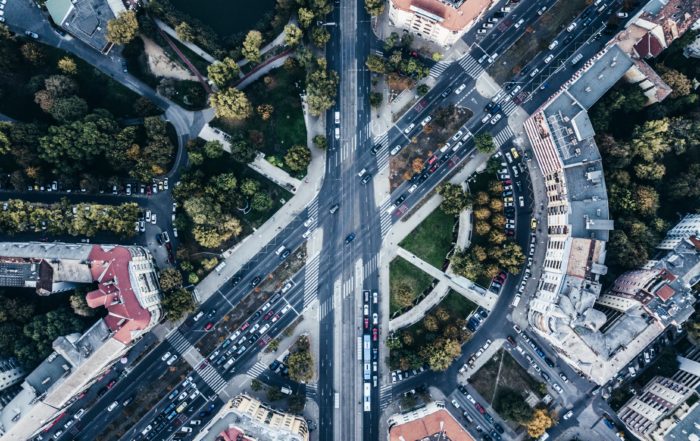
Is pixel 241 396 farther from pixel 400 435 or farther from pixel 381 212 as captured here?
pixel 381 212

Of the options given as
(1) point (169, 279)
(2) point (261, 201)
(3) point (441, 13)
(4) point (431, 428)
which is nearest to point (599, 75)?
(3) point (441, 13)

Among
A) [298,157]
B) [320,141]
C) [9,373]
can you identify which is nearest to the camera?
[9,373]

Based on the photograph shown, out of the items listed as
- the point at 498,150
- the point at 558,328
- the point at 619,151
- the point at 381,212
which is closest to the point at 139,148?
the point at 381,212

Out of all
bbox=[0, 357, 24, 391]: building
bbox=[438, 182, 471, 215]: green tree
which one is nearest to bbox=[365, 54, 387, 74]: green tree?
bbox=[438, 182, 471, 215]: green tree

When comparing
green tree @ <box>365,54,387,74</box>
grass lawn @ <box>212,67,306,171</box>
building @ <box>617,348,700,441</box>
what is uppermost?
grass lawn @ <box>212,67,306,171</box>

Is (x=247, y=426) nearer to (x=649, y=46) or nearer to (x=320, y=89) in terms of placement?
(x=320, y=89)

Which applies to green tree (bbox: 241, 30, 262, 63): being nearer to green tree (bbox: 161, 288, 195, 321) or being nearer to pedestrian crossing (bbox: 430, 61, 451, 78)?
pedestrian crossing (bbox: 430, 61, 451, 78)
